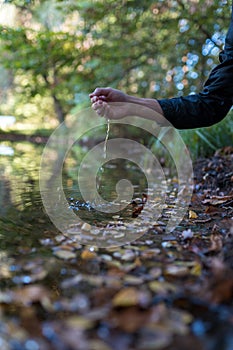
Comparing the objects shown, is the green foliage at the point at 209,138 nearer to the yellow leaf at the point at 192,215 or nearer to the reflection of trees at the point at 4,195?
the yellow leaf at the point at 192,215

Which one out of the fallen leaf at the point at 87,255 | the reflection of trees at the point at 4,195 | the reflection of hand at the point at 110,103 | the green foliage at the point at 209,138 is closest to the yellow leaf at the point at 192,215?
the reflection of hand at the point at 110,103

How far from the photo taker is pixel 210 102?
192 cm

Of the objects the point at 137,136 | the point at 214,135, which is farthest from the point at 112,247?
the point at 137,136

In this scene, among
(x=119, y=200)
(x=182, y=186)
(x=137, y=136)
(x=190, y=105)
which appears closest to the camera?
(x=190, y=105)

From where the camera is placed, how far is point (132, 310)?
3.02 feet

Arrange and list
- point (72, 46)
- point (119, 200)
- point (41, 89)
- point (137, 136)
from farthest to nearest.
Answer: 1. point (137, 136)
2. point (41, 89)
3. point (72, 46)
4. point (119, 200)

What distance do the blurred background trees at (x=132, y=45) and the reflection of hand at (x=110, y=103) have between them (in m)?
2.71

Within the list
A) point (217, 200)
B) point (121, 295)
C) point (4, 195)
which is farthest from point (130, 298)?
point (4, 195)

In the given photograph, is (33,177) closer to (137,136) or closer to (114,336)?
(114,336)

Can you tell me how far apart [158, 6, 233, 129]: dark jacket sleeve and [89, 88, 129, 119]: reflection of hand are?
A: 219 millimetres

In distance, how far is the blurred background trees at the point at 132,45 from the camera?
4.79 metres

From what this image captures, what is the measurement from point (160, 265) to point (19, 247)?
1.87 ft

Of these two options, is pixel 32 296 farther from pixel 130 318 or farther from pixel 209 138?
pixel 209 138

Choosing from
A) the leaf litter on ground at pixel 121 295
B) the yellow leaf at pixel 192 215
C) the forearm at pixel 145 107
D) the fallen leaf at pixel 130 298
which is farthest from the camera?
the yellow leaf at pixel 192 215
